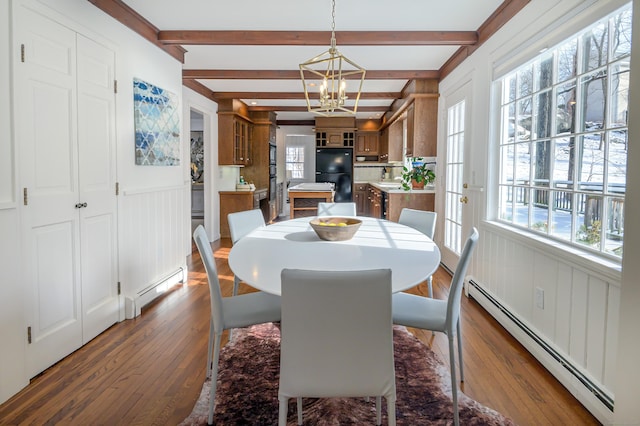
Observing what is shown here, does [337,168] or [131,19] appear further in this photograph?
[337,168]

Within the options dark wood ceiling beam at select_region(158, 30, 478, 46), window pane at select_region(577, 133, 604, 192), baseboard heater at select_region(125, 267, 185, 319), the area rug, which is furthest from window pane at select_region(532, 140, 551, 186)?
baseboard heater at select_region(125, 267, 185, 319)

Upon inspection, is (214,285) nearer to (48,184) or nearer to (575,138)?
(48,184)

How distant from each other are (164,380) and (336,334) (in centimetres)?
138

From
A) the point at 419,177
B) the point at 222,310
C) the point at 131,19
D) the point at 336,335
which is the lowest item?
the point at 222,310

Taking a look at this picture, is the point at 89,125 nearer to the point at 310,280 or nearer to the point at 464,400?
the point at 310,280

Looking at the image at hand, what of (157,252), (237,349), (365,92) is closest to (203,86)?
(365,92)

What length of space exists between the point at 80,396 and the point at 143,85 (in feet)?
8.01

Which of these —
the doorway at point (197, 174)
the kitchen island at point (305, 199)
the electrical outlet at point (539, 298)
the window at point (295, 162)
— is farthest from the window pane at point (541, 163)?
the window at point (295, 162)

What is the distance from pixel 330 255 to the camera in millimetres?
2080

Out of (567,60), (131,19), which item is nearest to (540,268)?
(567,60)

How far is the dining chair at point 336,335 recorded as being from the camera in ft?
4.52

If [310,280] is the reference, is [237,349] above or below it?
below

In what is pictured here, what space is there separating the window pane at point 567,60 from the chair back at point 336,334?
1.85 metres

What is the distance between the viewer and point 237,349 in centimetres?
270
